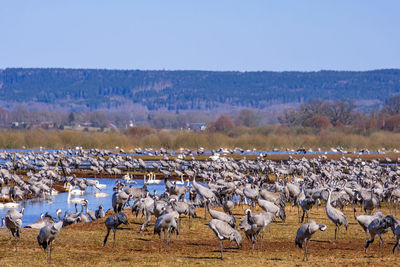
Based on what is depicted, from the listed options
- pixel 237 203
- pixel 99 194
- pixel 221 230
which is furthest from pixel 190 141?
pixel 221 230

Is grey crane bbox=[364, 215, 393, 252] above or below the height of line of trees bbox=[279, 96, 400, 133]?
above

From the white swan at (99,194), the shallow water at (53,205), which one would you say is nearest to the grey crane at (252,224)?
the shallow water at (53,205)

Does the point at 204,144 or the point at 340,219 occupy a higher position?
the point at 340,219

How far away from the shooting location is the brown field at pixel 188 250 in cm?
1359

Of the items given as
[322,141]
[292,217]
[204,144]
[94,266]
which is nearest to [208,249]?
[94,266]

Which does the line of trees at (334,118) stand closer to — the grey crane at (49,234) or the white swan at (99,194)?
the white swan at (99,194)

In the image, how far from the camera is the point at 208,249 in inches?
602

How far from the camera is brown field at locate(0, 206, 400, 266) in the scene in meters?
13.6

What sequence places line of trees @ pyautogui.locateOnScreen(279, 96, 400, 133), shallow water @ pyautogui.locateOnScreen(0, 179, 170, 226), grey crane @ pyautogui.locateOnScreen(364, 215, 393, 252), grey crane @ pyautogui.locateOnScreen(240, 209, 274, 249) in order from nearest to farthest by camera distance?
grey crane @ pyautogui.locateOnScreen(364, 215, 393, 252) < grey crane @ pyautogui.locateOnScreen(240, 209, 274, 249) < shallow water @ pyautogui.locateOnScreen(0, 179, 170, 226) < line of trees @ pyautogui.locateOnScreen(279, 96, 400, 133)

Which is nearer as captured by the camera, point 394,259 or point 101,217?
point 394,259

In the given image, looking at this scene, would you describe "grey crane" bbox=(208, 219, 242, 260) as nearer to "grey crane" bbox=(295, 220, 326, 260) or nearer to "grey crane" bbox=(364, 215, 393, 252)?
"grey crane" bbox=(295, 220, 326, 260)

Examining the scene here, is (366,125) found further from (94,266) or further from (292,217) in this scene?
(94,266)

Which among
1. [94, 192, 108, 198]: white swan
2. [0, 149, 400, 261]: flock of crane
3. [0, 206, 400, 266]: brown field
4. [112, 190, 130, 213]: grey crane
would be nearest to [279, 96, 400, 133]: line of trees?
[0, 149, 400, 261]: flock of crane

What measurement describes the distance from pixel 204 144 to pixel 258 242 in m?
52.8
